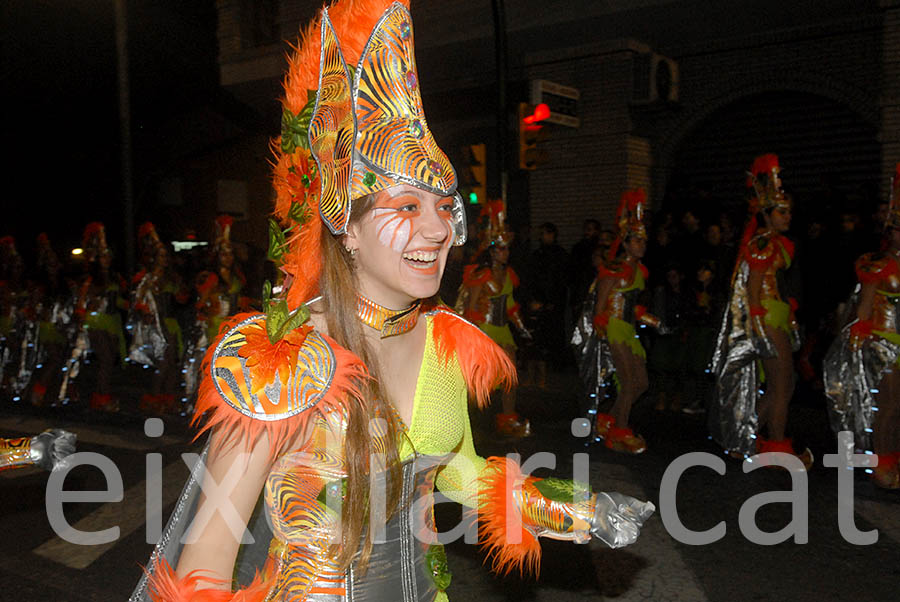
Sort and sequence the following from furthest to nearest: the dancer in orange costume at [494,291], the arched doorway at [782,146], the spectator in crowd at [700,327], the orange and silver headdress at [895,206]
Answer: the arched doorway at [782,146] → the spectator in crowd at [700,327] → the dancer in orange costume at [494,291] → the orange and silver headdress at [895,206]

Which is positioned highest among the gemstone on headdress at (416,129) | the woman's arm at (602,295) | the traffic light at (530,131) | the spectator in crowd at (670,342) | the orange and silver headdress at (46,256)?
the traffic light at (530,131)

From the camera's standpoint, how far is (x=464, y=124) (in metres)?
15.6

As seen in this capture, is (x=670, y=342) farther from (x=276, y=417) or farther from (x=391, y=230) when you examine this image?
(x=276, y=417)

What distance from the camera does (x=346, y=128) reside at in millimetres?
1815

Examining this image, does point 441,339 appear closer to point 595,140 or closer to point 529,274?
point 529,274

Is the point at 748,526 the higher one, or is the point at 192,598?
the point at 192,598

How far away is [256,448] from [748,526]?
4.23 m

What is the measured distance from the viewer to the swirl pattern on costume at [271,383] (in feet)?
5.17

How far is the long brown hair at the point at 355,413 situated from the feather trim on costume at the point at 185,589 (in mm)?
235

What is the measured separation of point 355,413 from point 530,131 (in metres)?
9.40

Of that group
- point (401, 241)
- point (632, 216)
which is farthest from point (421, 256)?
point (632, 216)

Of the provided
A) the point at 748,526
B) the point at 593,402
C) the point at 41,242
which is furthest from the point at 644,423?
the point at 41,242

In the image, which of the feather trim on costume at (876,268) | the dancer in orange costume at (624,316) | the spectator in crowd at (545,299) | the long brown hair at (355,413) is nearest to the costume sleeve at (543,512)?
the long brown hair at (355,413)

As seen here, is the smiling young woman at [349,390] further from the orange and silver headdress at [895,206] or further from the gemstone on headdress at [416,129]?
the orange and silver headdress at [895,206]
